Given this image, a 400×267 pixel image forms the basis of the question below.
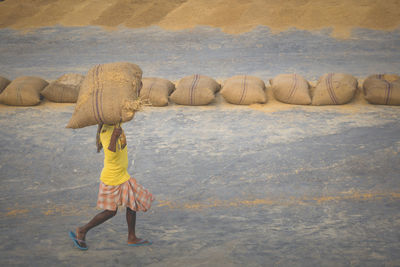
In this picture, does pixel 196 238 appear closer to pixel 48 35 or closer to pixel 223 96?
pixel 223 96

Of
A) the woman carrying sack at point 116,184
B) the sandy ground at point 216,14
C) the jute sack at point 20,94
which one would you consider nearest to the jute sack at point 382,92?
the sandy ground at point 216,14

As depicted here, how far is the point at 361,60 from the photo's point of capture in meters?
8.72

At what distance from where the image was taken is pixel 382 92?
6000 millimetres

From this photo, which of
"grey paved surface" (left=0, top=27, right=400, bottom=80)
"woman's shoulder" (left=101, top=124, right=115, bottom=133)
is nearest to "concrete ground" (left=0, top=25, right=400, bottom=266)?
"woman's shoulder" (left=101, top=124, right=115, bottom=133)

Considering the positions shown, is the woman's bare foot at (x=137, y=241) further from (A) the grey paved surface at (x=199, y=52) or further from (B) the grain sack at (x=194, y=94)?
(A) the grey paved surface at (x=199, y=52)

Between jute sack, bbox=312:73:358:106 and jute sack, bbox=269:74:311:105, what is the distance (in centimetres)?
16

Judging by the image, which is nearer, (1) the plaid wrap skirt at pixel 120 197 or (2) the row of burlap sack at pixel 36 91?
(1) the plaid wrap skirt at pixel 120 197

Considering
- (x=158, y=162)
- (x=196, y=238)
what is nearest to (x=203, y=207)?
(x=196, y=238)

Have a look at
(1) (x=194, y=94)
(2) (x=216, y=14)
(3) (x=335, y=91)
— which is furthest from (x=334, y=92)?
(2) (x=216, y=14)

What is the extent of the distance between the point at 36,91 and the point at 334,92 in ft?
15.6

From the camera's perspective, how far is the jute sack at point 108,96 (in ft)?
9.13

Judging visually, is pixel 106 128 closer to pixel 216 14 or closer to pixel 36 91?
pixel 36 91

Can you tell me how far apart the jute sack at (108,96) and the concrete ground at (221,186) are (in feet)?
3.14

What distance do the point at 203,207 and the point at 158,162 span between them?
1.05 meters
